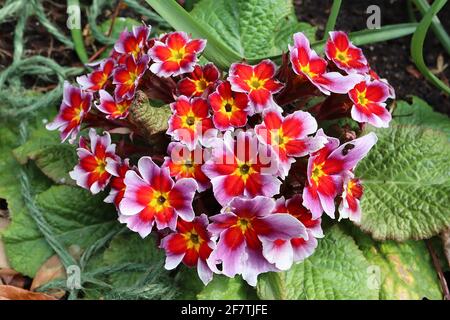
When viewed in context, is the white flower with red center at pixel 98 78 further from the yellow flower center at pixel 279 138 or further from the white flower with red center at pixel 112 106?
the yellow flower center at pixel 279 138

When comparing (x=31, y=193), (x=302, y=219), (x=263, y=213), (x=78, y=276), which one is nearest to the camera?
(x=263, y=213)

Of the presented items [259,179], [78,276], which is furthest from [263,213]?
[78,276]

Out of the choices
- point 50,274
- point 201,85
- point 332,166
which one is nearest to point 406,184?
point 332,166

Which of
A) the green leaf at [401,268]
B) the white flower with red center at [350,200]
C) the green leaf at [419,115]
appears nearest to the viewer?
the white flower with red center at [350,200]

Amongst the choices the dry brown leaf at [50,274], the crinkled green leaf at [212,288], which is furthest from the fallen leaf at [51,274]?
the crinkled green leaf at [212,288]

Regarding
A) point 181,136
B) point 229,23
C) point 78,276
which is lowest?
point 78,276

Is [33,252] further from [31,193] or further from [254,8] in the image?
[254,8]

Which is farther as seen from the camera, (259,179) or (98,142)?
(98,142)
